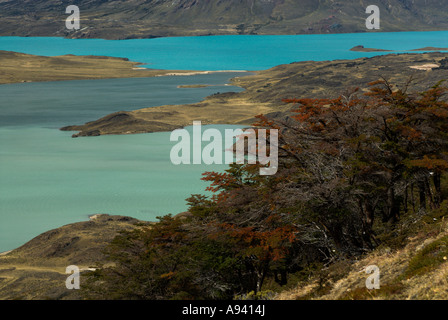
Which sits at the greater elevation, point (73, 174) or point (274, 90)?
point (274, 90)

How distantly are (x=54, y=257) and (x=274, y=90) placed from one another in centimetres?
9414

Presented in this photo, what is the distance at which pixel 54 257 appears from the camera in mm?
40156

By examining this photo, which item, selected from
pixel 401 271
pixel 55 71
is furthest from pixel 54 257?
pixel 55 71

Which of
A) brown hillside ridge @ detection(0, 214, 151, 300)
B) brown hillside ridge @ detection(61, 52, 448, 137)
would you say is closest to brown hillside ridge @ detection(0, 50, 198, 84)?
brown hillside ridge @ detection(61, 52, 448, 137)

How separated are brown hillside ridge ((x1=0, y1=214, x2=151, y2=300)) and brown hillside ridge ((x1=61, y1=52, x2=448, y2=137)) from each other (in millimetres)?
34874

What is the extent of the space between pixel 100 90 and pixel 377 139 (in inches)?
5088

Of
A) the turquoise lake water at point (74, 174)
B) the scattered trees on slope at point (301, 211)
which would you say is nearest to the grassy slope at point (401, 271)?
the scattered trees on slope at point (301, 211)

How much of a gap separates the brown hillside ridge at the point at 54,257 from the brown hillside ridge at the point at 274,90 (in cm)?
3487

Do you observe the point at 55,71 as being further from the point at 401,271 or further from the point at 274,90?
the point at 401,271

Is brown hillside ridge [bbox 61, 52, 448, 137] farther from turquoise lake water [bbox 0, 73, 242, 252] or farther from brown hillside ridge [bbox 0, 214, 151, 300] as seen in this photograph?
brown hillside ridge [bbox 0, 214, 151, 300]

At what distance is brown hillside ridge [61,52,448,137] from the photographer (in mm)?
94250

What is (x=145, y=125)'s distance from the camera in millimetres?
93062

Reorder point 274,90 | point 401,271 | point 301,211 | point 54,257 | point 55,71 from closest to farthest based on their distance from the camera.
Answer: point 401,271 → point 301,211 → point 54,257 → point 274,90 → point 55,71
